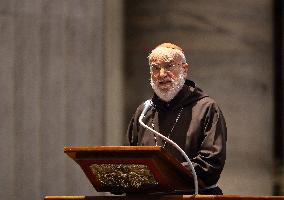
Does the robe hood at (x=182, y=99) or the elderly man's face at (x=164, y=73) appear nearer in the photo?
the elderly man's face at (x=164, y=73)

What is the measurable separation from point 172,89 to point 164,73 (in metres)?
0.11

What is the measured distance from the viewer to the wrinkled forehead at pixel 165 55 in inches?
175

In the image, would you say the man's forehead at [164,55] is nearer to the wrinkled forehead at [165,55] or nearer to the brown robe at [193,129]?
the wrinkled forehead at [165,55]

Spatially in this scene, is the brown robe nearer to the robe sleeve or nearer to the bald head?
the robe sleeve

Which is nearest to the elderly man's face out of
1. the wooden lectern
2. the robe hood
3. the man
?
the man

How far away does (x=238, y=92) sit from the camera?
8.28m

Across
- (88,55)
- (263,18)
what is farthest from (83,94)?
(263,18)

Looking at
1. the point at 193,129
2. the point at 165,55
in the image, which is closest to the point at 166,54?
the point at 165,55

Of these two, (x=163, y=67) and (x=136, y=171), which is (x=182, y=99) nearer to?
(x=163, y=67)

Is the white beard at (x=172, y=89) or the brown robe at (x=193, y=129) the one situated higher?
the white beard at (x=172, y=89)

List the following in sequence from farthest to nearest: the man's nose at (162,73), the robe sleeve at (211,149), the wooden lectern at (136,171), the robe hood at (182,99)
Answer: the robe hood at (182,99) → the man's nose at (162,73) → the robe sleeve at (211,149) → the wooden lectern at (136,171)

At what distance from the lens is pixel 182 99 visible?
4.62m

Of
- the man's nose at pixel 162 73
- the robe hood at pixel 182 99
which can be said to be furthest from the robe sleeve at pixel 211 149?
the man's nose at pixel 162 73

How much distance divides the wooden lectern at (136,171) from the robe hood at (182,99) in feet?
2.51
